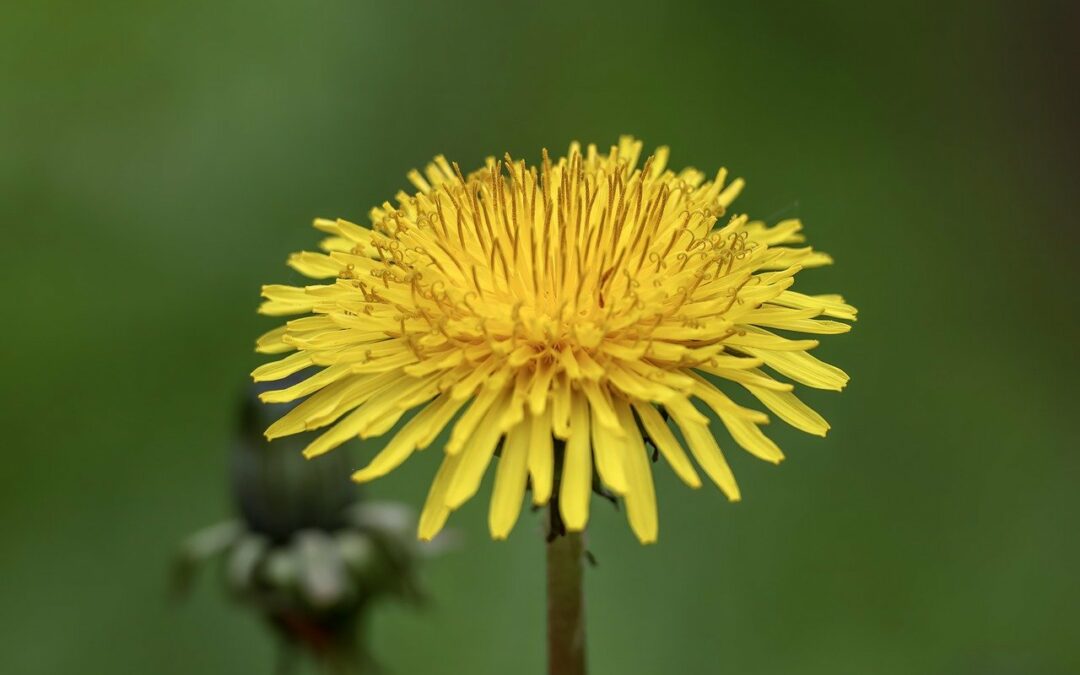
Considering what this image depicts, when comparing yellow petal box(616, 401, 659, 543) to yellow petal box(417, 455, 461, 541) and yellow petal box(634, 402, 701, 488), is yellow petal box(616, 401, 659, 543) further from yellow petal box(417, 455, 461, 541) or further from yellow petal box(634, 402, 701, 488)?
yellow petal box(417, 455, 461, 541)

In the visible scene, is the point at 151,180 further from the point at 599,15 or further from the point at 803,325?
the point at 803,325

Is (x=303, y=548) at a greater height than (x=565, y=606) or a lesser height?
greater

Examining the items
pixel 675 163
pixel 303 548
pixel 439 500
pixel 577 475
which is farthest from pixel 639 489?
pixel 675 163

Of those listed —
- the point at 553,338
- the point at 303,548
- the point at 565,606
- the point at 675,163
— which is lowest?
the point at 565,606

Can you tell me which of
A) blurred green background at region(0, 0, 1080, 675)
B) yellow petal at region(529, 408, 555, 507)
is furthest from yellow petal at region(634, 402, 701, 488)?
blurred green background at region(0, 0, 1080, 675)

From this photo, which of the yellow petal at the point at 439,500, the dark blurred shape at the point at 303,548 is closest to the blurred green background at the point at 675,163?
the dark blurred shape at the point at 303,548

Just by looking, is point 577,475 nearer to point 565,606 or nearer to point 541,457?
point 541,457

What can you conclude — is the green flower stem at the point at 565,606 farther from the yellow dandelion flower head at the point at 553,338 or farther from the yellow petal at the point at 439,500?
the yellow petal at the point at 439,500
